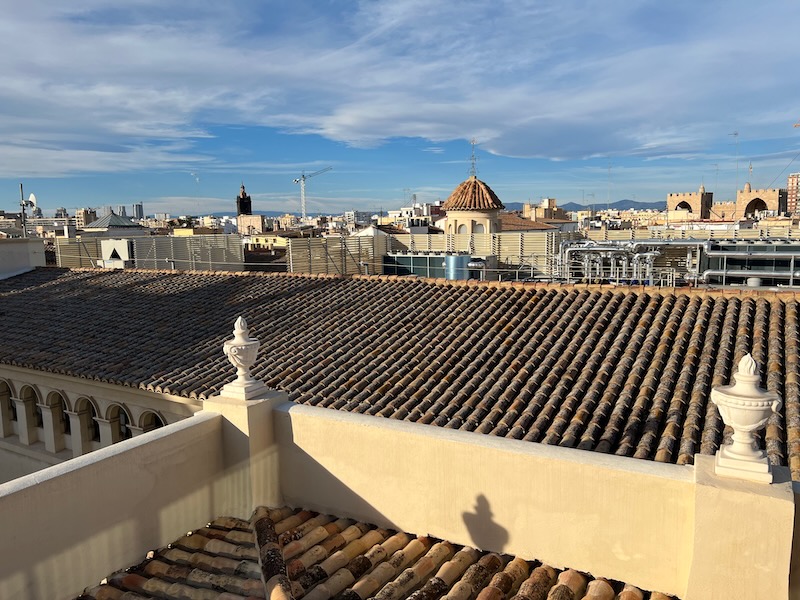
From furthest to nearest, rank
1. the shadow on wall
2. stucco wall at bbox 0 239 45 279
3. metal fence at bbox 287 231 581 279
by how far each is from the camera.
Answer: metal fence at bbox 287 231 581 279, stucco wall at bbox 0 239 45 279, the shadow on wall

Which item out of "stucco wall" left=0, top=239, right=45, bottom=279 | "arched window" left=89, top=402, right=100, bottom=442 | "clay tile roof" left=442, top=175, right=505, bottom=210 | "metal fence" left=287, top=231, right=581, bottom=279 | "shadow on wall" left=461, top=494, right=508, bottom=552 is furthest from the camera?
"clay tile roof" left=442, top=175, right=505, bottom=210

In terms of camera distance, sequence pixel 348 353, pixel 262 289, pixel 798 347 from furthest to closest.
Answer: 1. pixel 262 289
2. pixel 348 353
3. pixel 798 347

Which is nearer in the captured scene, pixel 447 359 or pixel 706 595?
pixel 706 595

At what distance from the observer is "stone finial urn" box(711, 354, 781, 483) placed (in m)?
4.10

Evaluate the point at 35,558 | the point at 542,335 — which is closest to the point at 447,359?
the point at 542,335

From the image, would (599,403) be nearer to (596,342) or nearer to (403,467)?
(596,342)

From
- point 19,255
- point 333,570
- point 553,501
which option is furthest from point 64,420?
point 19,255

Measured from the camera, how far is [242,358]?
6.27 metres

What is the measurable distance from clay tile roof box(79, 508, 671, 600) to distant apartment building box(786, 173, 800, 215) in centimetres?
11494

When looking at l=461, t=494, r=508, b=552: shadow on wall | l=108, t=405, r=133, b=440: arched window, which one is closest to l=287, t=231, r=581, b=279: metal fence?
l=108, t=405, r=133, b=440: arched window

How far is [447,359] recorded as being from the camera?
11539 millimetres

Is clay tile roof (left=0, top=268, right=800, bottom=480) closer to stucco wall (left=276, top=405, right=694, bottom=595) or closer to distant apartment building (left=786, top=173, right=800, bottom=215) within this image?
stucco wall (left=276, top=405, right=694, bottom=595)

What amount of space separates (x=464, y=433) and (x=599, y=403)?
414 centimetres

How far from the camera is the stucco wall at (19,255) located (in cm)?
2512
